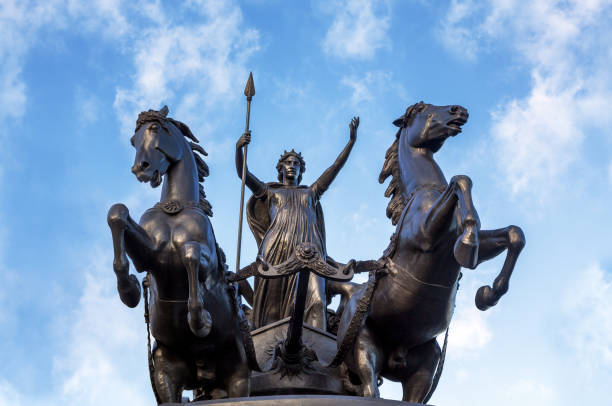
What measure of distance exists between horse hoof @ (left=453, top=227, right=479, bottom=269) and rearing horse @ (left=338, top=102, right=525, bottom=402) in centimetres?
24

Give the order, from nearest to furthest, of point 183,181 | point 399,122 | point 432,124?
point 183,181 < point 432,124 < point 399,122

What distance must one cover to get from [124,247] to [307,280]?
1758mm

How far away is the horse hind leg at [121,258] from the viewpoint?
715cm

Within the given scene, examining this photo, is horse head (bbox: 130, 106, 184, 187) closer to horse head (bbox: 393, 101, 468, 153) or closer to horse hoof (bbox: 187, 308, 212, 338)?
horse hoof (bbox: 187, 308, 212, 338)

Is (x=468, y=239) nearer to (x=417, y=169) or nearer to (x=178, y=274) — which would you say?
(x=417, y=169)

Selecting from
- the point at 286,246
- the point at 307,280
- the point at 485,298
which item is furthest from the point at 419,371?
the point at 286,246

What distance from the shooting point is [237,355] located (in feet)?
27.1

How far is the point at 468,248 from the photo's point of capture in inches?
265

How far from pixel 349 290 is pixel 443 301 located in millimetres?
3491

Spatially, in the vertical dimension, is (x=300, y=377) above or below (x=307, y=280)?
below

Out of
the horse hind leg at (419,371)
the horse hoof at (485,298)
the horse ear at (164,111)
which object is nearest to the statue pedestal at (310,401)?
the horse hoof at (485,298)

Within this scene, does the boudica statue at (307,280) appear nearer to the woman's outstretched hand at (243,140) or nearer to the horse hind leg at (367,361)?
the horse hind leg at (367,361)

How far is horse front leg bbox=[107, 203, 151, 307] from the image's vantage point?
7.16 metres

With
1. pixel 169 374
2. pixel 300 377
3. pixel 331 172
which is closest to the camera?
pixel 169 374
